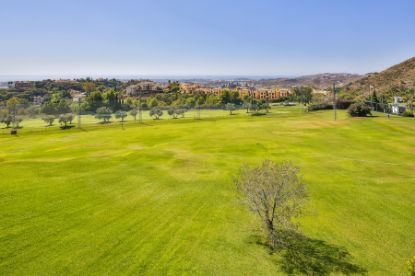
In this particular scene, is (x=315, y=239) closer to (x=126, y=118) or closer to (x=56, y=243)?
(x=56, y=243)

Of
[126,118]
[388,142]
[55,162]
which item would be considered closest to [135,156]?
[55,162]

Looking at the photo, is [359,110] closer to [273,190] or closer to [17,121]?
[273,190]

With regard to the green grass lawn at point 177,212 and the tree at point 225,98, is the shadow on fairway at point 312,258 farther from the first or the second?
the tree at point 225,98

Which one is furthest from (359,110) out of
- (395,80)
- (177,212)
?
(395,80)

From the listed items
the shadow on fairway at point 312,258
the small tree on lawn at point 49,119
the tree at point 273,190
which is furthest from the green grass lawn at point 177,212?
the small tree on lawn at point 49,119

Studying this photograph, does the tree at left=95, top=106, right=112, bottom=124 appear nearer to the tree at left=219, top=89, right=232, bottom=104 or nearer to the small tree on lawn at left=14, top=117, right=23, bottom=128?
the small tree on lawn at left=14, top=117, right=23, bottom=128

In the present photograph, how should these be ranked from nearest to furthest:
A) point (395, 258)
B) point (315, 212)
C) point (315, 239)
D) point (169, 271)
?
point (169, 271)
point (395, 258)
point (315, 239)
point (315, 212)
